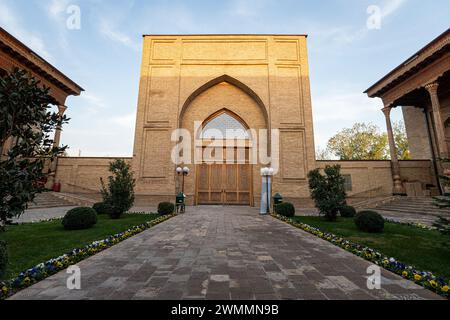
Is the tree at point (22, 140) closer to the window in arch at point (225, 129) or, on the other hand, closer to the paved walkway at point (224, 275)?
the paved walkway at point (224, 275)

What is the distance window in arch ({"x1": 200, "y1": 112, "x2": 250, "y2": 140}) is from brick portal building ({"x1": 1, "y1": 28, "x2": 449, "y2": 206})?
0.30 feet

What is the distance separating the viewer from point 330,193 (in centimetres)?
949

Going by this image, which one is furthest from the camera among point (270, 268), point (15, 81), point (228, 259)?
point (228, 259)

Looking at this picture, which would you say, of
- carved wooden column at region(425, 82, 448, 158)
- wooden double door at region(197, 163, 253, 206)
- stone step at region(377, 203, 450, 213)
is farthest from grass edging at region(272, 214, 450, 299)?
carved wooden column at region(425, 82, 448, 158)

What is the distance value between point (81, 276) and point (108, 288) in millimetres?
741

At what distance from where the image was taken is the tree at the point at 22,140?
254cm

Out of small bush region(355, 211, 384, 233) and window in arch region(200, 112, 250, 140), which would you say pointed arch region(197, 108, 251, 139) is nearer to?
window in arch region(200, 112, 250, 140)

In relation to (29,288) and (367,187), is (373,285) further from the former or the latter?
(367,187)

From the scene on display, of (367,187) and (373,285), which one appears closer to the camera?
(373,285)

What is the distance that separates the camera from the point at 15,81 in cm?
282

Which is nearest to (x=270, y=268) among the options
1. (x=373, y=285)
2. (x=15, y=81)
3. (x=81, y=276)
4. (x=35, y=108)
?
(x=373, y=285)

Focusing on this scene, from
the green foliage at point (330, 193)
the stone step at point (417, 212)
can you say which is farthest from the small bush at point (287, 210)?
the stone step at point (417, 212)

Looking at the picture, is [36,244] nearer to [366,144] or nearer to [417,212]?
[417,212]
